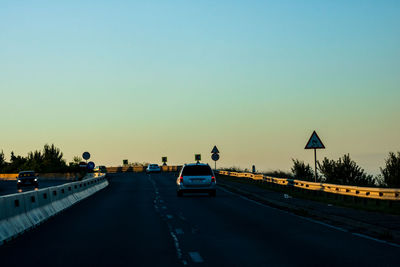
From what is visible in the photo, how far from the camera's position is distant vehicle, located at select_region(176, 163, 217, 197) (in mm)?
30156

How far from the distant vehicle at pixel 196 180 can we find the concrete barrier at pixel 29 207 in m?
5.92

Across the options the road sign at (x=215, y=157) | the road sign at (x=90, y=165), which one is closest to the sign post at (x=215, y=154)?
the road sign at (x=215, y=157)

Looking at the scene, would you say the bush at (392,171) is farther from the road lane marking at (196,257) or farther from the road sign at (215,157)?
the road lane marking at (196,257)

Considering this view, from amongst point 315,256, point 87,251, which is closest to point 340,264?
point 315,256

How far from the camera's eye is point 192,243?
39.1ft

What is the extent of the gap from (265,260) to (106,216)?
9976mm

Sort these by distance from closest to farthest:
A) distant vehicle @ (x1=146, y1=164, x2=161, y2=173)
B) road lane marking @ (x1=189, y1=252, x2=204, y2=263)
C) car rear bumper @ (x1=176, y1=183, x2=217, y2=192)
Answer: road lane marking @ (x1=189, y1=252, x2=204, y2=263) → car rear bumper @ (x1=176, y1=183, x2=217, y2=192) → distant vehicle @ (x1=146, y1=164, x2=161, y2=173)

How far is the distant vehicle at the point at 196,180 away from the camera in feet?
98.9

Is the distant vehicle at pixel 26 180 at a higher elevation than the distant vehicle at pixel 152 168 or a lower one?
lower

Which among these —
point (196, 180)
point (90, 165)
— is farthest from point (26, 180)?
point (196, 180)

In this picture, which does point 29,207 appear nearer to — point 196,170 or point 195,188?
point 195,188

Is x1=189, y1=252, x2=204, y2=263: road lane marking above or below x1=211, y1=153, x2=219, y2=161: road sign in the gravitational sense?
below

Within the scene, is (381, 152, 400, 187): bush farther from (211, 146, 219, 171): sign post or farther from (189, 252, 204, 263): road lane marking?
(189, 252, 204, 263): road lane marking

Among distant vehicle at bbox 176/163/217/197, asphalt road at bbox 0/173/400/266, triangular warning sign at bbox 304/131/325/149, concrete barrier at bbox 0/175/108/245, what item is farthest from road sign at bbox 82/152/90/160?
asphalt road at bbox 0/173/400/266
